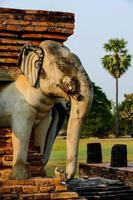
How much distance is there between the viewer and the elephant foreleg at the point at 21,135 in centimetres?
516

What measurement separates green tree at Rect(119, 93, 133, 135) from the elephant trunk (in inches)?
2221

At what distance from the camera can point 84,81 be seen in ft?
16.4

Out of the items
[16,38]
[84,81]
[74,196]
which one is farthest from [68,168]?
[16,38]

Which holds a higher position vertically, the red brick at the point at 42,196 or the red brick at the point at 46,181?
the red brick at the point at 46,181

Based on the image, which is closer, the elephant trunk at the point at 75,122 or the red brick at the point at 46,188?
the elephant trunk at the point at 75,122

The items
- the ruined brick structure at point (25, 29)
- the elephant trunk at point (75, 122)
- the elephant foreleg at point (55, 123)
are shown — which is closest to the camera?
the elephant trunk at point (75, 122)

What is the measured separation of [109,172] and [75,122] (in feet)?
31.9

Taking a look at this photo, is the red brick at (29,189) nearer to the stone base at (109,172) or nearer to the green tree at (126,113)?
the stone base at (109,172)

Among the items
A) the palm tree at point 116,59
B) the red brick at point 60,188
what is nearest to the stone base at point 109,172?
the red brick at point 60,188

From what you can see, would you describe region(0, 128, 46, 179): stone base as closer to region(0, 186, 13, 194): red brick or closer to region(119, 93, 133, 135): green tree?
region(0, 186, 13, 194): red brick

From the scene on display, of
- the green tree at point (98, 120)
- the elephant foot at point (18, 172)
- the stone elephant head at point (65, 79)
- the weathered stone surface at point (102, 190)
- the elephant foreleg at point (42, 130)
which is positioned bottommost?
the weathered stone surface at point (102, 190)

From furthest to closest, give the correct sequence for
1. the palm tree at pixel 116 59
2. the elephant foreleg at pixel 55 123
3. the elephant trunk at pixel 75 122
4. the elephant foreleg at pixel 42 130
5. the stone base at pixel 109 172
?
the palm tree at pixel 116 59 < the stone base at pixel 109 172 < the elephant foreleg at pixel 55 123 < the elephant foreleg at pixel 42 130 < the elephant trunk at pixel 75 122

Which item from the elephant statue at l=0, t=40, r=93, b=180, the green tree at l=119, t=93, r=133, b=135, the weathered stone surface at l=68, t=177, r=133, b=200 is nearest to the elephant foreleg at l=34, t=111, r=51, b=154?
the elephant statue at l=0, t=40, r=93, b=180

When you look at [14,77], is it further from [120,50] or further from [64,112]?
[120,50]
